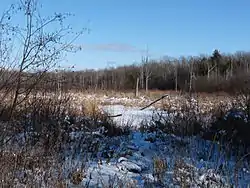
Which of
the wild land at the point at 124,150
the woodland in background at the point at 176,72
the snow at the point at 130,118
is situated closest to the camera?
the wild land at the point at 124,150

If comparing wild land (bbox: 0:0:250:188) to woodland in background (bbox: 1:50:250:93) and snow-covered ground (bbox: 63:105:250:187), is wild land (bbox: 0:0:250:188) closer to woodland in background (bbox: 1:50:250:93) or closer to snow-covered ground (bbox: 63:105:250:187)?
snow-covered ground (bbox: 63:105:250:187)

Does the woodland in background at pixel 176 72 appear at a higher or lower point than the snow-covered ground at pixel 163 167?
higher

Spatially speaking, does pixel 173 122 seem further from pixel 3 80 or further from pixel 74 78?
pixel 3 80

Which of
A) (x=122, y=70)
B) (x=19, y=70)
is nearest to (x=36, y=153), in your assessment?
(x=19, y=70)

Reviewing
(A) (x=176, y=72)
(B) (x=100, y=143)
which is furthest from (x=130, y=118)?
(A) (x=176, y=72)

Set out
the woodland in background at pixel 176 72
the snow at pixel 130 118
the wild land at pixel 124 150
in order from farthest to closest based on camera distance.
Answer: the woodland in background at pixel 176 72 < the snow at pixel 130 118 < the wild land at pixel 124 150

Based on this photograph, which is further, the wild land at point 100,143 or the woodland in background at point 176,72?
the woodland in background at point 176,72

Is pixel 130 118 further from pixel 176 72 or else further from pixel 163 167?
pixel 176 72

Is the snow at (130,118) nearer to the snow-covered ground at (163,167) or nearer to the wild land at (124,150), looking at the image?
the wild land at (124,150)

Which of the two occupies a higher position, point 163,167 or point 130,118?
point 163,167

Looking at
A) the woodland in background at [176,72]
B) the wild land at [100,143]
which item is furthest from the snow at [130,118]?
the woodland in background at [176,72]

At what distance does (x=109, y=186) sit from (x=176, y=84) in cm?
5163

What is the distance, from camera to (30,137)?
6.37 metres

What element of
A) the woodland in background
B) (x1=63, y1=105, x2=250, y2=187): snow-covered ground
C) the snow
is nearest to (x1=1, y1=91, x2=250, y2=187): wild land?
(x1=63, y1=105, x2=250, y2=187): snow-covered ground
